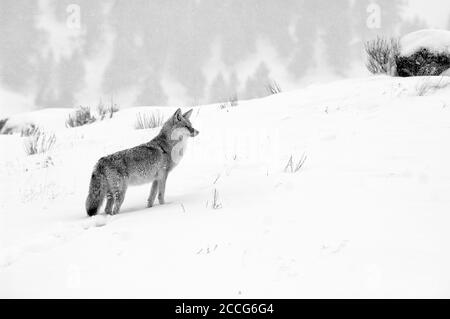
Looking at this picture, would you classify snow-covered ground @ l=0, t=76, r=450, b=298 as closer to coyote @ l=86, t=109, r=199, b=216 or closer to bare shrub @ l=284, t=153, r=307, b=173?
bare shrub @ l=284, t=153, r=307, b=173

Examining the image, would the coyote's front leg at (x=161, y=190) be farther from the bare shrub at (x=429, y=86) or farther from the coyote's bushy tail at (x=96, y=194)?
the bare shrub at (x=429, y=86)

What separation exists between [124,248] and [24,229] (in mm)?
1552

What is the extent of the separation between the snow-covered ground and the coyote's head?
25.2 inches

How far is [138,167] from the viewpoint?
4.47 meters

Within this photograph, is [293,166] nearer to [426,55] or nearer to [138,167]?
[138,167]

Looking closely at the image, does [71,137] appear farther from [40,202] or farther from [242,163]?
[242,163]

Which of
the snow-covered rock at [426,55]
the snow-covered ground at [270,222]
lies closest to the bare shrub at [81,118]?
the snow-covered ground at [270,222]

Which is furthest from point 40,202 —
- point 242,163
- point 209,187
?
point 242,163

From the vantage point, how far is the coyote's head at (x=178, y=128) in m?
4.98

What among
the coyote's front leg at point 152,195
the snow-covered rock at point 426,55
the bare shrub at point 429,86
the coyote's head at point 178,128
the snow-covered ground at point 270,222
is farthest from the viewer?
the snow-covered rock at point 426,55

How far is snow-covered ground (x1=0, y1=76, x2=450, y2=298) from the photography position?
231 centimetres

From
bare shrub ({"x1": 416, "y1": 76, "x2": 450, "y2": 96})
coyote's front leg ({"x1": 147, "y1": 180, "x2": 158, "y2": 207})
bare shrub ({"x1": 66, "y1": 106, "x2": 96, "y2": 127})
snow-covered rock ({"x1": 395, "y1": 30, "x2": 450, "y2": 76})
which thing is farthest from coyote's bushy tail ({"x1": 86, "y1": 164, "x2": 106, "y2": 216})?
snow-covered rock ({"x1": 395, "y1": 30, "x2": 450, "y2": 76})

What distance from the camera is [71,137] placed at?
9.51m

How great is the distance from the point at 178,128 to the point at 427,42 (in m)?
9.02
